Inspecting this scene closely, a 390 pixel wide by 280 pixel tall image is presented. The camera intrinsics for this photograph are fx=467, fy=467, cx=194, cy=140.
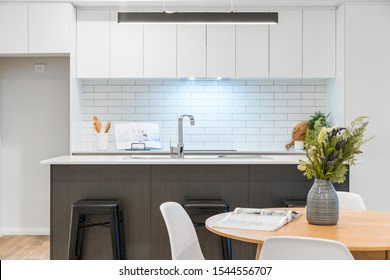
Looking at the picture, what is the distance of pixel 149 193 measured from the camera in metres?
3.71

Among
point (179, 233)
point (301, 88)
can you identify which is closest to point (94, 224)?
point (179, 233)

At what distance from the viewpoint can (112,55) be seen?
17.7ft

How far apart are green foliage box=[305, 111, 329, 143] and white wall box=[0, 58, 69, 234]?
2.90m

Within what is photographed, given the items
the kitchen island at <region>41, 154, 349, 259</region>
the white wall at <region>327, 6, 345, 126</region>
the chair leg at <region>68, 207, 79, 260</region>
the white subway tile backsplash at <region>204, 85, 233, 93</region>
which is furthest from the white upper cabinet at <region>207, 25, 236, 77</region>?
the chair leg at <region>68, 207, 79, 260</region>

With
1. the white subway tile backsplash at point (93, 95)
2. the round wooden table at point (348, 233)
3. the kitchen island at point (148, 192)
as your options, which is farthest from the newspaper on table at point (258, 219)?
the white subway tile backsplash at point (93, 95)

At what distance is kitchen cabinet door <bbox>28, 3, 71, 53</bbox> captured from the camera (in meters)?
5.21

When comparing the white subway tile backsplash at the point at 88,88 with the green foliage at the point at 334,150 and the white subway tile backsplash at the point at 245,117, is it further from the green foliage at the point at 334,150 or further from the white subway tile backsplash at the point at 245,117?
the green foliage at the point at 334,150

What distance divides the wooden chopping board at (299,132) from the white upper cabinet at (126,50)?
6.37 ft

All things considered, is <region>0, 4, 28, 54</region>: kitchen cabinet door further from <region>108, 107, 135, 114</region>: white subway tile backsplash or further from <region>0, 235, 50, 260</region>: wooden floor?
<region>0, 235, 50, 260</region>: wooden floor

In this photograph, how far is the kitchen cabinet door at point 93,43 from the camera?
5.39 meters

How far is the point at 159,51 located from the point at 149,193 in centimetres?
222

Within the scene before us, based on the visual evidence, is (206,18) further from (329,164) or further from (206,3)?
(329,164)

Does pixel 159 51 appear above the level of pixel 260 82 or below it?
above
